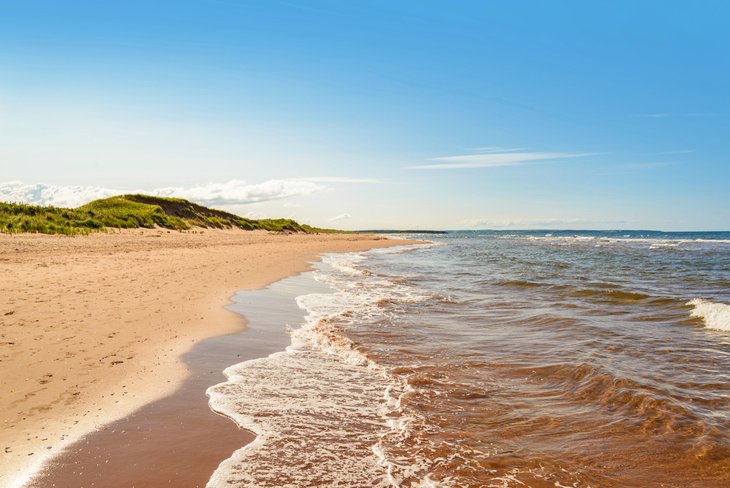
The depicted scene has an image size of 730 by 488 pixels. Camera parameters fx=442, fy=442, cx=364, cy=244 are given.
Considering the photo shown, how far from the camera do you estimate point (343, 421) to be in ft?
16.7

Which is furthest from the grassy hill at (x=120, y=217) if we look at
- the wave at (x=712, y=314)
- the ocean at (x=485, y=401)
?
the wave at (x=712, y=314)

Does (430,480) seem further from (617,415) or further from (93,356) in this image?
(93,356)

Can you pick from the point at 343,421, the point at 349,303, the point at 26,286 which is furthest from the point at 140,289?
the point at 343,421

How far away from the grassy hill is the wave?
32.0 meters

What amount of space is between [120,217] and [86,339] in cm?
3820

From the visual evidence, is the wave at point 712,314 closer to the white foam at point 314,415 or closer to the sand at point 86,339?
the white foam at point 314,415

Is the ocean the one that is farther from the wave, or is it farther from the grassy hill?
the grassy hill

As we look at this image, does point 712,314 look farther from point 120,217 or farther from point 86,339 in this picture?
point 120,217

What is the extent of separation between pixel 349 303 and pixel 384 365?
6041mm

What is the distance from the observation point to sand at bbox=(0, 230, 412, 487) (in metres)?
4.48

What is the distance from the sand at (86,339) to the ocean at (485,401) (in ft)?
4.48

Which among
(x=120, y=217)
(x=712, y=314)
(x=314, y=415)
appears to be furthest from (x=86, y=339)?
(x=120, y=217)

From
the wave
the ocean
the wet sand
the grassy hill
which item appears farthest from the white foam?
the grassy hill

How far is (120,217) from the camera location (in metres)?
→ 40.8
